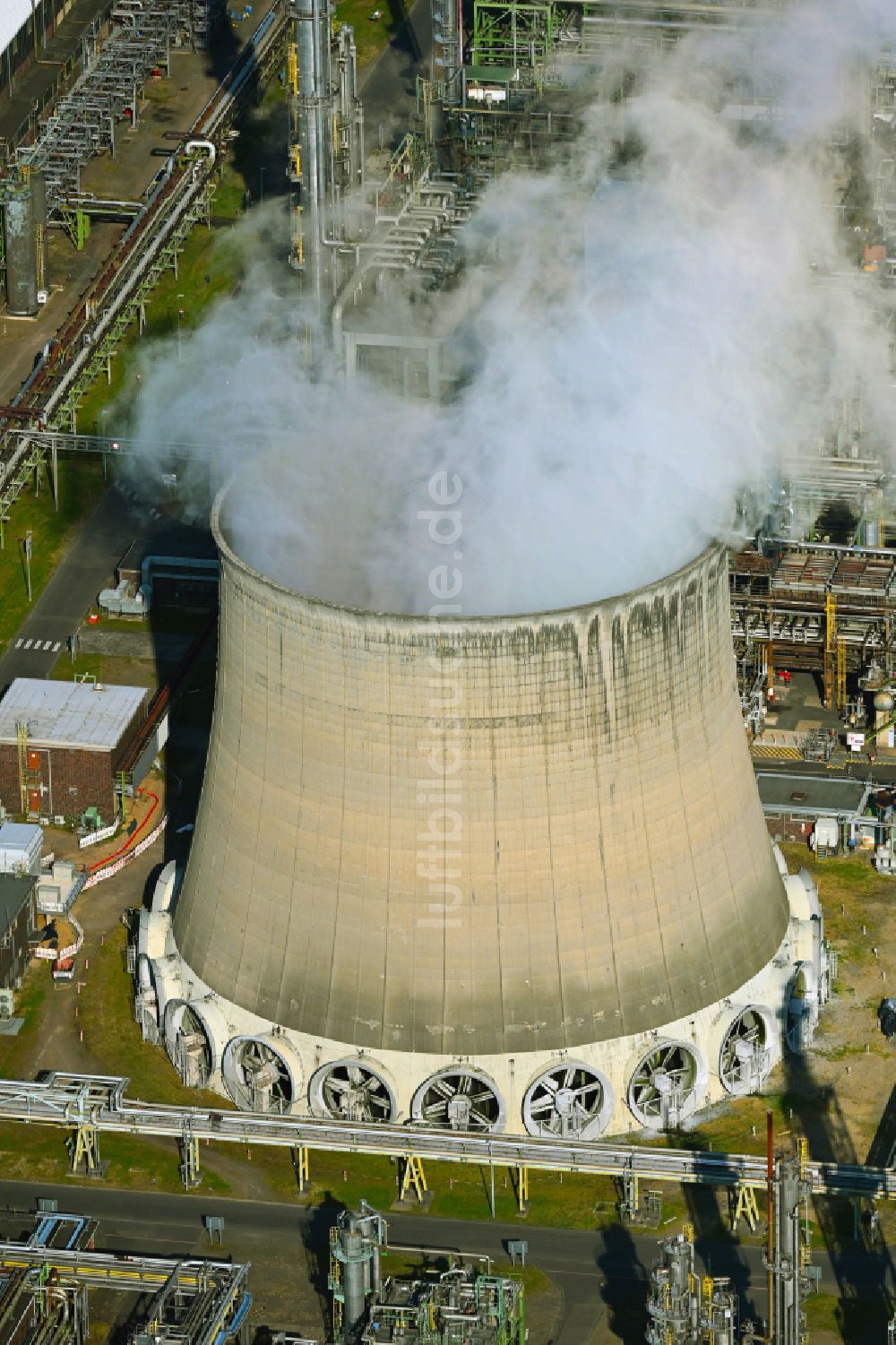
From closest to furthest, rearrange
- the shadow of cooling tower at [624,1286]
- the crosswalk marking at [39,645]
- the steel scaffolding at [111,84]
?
the shadow of cooling tower at [624,1286] → the crosswalk marking at [39,645] → the steel scaffolding at [111,84]

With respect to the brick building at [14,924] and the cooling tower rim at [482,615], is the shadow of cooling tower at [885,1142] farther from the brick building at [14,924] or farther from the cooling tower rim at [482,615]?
the brick building at [14,924]

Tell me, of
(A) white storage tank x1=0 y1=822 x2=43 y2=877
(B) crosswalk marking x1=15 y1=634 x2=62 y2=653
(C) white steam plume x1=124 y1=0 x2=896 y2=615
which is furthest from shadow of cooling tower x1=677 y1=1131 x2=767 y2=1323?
(B) crosswalk marking x1=15 y1=634 x2=62 y2=653

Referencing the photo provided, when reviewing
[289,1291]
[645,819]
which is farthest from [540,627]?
[289,1291]

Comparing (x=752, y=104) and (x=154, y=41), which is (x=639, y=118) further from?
(x=154, y=41)

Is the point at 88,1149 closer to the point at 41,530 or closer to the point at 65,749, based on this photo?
the point at 65,749

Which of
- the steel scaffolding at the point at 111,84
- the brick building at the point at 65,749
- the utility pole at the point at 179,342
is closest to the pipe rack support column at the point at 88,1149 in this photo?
the brick building at the point at 65,749

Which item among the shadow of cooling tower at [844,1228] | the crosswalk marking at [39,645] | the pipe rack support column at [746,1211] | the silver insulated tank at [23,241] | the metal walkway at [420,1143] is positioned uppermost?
the silver insulated tank at [23,241]
